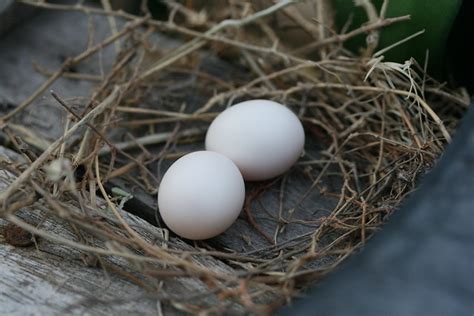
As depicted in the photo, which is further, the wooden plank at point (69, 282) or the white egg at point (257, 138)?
the white egg at point (257, 138)

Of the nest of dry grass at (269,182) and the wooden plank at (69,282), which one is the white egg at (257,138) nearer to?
the nest of dry grass at (269,182)

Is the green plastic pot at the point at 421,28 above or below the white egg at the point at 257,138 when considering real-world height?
above

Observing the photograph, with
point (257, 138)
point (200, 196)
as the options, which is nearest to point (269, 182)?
point (257, 138)

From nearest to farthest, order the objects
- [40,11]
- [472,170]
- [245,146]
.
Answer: [472,170] → [245,146] → [40,11]

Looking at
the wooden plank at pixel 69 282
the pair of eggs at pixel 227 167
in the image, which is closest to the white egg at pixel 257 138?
the pair of eggs at pixel 227 167

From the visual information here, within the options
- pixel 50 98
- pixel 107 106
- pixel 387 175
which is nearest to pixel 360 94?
pixel 387 175

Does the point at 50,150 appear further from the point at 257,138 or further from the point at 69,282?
Result: the point at 257,138

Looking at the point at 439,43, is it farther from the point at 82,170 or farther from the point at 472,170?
the point at 82,170
